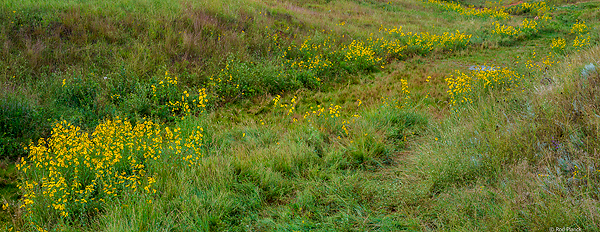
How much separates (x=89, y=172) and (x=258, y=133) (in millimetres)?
2222

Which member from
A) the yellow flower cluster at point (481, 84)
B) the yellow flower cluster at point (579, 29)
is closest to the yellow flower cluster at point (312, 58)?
the yellow flower cluster at point (481, 84)

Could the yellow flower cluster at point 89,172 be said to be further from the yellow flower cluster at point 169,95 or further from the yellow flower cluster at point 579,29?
the yellow flower cluster at point 579,29

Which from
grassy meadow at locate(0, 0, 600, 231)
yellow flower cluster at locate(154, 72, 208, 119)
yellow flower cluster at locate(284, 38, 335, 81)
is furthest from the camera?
yellow flower cluster at locate(284, 38, 335, 81)

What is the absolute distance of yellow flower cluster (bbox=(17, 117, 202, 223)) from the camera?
331 centimetres

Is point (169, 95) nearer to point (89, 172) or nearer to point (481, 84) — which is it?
point (89, 172)

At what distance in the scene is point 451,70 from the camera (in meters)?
8.88

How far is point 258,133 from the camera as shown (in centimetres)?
505

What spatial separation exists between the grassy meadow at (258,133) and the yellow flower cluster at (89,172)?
3 cm

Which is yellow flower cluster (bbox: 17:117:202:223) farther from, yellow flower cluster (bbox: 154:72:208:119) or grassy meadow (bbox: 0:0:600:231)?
yellow flower cluster (bbox: 154:72:208:119)

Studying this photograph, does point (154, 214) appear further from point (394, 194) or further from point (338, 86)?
point (338, 86)

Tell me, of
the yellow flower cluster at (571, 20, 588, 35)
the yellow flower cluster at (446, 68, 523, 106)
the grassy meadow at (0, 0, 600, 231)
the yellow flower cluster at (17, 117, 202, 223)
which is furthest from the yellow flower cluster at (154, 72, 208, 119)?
the yellow flower cluster at (571, 20, 588, 35)

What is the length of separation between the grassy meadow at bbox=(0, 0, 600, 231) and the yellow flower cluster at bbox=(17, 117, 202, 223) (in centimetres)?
3

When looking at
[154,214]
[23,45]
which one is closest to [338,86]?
[154,214]

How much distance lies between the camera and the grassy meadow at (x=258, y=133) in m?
3.12
